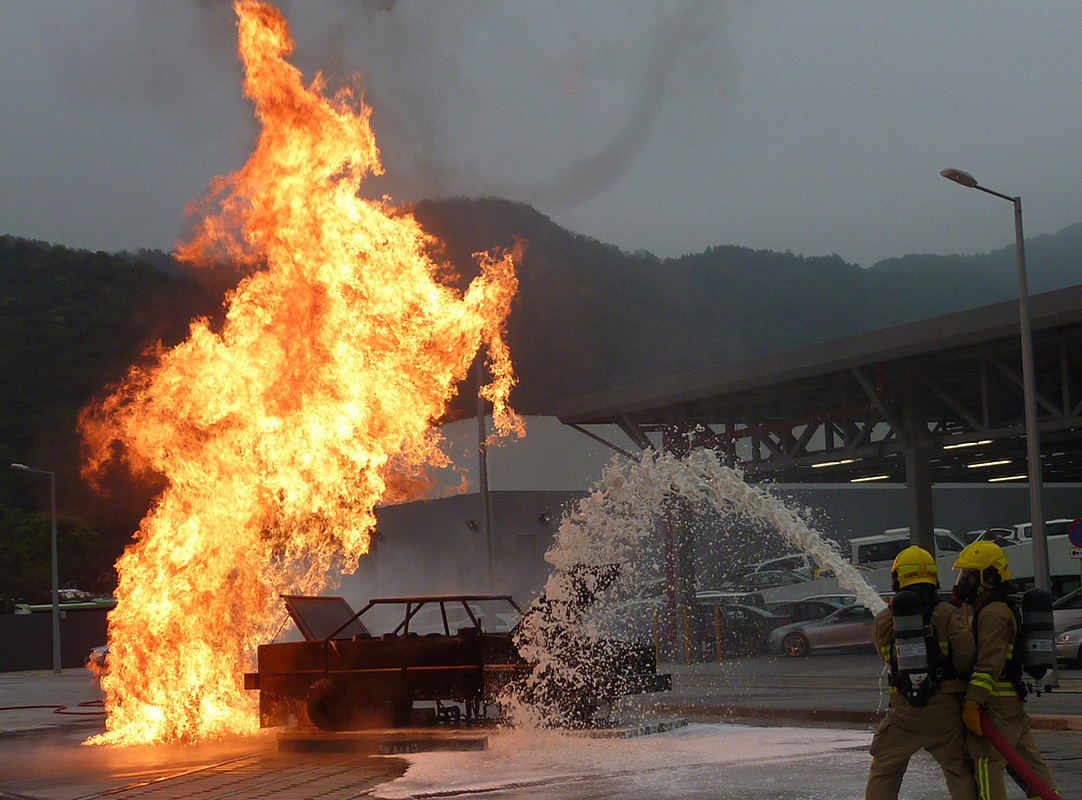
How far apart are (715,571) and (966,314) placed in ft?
78.6

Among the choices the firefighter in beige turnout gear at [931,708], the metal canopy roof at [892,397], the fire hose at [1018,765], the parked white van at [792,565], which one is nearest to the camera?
the fire hose at [1018,765]

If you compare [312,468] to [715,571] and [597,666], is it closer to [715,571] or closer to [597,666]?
[597,666]

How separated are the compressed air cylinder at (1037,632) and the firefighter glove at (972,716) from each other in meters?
0.47

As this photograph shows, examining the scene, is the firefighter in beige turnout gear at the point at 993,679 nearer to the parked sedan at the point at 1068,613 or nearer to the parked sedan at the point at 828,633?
the parked sedan at the point at 1068,613

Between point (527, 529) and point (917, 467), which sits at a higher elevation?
point (917, 467)

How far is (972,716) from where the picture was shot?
671 centimetres

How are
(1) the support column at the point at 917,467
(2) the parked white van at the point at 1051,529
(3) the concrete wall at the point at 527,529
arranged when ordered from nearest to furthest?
(1) the support column at the point at 917,467
(2) the parked white van at the point at 1051,529
(3) the concrete wall at the point at 527,529

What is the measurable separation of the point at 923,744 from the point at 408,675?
8.02 m

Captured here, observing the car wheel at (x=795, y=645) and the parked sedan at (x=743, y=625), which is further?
the parked sedan at (x=743, y=625)

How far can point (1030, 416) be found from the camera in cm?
1936

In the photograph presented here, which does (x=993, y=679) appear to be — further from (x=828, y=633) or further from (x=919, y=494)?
(x=828, y=633)

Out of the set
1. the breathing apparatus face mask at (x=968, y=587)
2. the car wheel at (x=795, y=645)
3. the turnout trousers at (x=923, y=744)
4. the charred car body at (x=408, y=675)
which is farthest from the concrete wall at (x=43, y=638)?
the breathing apparatus face mask at (x=968, y=587)

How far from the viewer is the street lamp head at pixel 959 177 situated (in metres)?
19.3

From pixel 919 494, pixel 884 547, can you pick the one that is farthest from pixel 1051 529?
pixel 919 494
